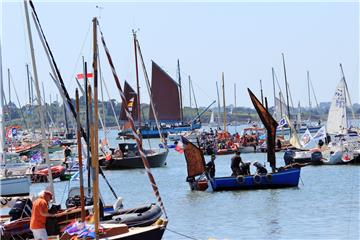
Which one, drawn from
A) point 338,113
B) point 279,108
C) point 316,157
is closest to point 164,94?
point 279,108

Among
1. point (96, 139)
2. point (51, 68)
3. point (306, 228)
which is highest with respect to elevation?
point (51, 68)

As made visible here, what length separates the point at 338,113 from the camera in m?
68.1

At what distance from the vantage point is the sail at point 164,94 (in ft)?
330

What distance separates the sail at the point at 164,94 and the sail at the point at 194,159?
59.2 metres

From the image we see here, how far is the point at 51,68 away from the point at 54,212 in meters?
9.35

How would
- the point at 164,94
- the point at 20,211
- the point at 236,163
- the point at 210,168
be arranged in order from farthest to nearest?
the point at 164,94 → the point at 210,168 → the point at 236,163 → the point at 20,211

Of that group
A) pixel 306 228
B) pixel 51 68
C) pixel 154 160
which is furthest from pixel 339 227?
pixel 154 160

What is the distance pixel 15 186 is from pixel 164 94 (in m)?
61.0

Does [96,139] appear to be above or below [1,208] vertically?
above

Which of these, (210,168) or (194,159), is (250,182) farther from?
(194,159)

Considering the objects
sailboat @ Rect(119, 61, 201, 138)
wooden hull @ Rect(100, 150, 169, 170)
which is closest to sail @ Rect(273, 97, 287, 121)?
sailboat @ Rect(119, 61, 201, 138)

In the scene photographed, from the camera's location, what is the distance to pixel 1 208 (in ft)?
108

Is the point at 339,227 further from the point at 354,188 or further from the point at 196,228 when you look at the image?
the point at 354,188

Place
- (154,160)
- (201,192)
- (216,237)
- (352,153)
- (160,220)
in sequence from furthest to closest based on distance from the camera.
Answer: (154,160), (352,153), (201,192), (216,237), (160,220)
